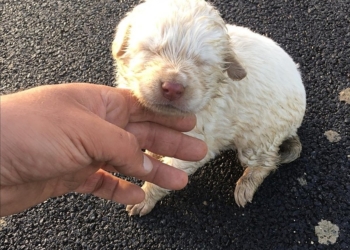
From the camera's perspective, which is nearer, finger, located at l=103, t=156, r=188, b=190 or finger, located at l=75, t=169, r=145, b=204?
finger, located at l=103, t=156, r=188, b=190

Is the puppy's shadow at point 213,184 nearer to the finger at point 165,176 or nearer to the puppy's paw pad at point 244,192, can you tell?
the puppy's paw pad at point 244,192

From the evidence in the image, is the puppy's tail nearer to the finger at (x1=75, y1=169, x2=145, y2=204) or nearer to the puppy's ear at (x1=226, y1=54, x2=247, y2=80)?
the puppy's ear at (x1=226, y1=54, x2=247, y2=80)

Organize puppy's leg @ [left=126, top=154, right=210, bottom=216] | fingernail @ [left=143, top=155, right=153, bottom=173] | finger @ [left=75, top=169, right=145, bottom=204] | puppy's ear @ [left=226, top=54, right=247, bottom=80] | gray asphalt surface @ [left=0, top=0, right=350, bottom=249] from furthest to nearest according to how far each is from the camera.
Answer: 1. gray asphalt surface @ [left=0, top=0, right=350, bottom=249]
2. puppy's leg @ [left=126, top=154, right=210, bottom=216]
3. finger @ [left=75, top=169, right=145, bottom=204]
4. puppy's ear @ [left=226, top=54, right=247, bottom=80]
5. fingernail @ [left=143, top=155, right=153, bottom=173]

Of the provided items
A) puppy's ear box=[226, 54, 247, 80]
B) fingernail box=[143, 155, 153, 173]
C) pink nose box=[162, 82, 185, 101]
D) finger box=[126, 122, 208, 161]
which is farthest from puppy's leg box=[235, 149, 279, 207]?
pink nose box=[162, 82, 185, 101]


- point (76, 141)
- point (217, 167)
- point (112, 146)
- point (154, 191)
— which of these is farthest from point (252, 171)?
point (76, 141)

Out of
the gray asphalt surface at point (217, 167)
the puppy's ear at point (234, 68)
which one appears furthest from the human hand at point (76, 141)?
the gray asphalt surface at point (217, 167)

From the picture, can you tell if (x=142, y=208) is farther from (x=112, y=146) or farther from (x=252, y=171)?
(x=112, y=146)

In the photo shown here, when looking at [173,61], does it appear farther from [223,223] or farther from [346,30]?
[346,30]
